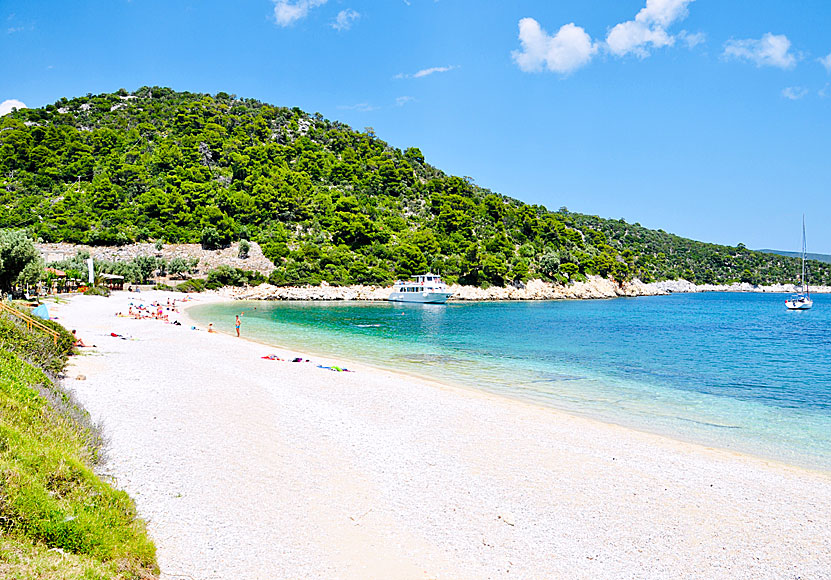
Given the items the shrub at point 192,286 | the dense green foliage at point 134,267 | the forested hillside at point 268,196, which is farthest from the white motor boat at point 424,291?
the dense green foliage at point 134,267

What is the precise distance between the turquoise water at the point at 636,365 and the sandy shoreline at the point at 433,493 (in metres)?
1.95

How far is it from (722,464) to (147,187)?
76.2 m

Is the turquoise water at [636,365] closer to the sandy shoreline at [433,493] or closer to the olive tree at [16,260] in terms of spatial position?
the sandy shoreline at [433,493]

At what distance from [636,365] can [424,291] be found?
126ft

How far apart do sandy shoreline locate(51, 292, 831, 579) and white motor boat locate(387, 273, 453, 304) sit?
4539 cm

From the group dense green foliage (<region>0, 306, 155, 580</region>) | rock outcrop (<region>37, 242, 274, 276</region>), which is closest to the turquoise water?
dense green foliage (<region>0, 306, 155, 580</region>)

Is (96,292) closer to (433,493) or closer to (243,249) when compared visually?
(243,249)

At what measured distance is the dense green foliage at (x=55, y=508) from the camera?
3312 mm

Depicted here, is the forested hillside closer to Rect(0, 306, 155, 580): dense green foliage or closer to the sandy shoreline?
the sandy shoreline

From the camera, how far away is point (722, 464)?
25.6 feet

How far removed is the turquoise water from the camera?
10555mm

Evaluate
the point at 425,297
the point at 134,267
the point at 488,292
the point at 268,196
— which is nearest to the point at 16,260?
the point at 134,267

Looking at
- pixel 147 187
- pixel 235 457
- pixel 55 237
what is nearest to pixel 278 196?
pixel 147 187

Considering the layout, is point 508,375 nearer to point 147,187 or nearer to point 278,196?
point 278,196
